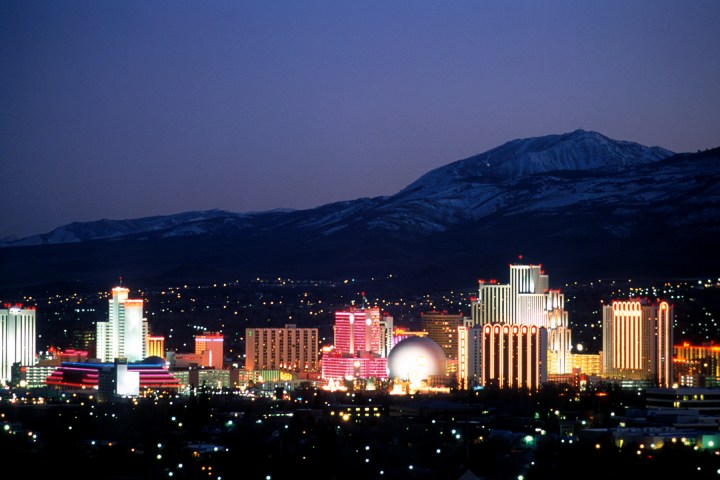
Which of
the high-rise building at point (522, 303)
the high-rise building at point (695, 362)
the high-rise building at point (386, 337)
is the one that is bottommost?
the high-rise building at point (695, 362)

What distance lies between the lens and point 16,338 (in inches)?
2899

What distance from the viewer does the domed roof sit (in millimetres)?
69562

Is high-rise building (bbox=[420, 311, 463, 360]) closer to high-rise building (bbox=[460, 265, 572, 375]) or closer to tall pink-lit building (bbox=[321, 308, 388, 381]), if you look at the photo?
high-rise building (bbox=[460, 265, 572, 375])

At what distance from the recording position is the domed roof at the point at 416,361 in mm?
69562

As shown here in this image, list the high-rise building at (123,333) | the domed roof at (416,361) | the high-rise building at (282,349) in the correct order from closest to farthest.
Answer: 1. the domed roof at (416,361)
2. the high-rise building at (123,333)
3. the high-rise building at (282,349)

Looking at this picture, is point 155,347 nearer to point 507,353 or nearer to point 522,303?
point 522,303

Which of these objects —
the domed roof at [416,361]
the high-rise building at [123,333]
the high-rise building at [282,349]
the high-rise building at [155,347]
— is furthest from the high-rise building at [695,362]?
the high-rise building at [155,347]

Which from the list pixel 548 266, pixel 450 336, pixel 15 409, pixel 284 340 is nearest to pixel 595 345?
pixel 450 336

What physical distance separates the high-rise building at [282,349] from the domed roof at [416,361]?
6.53 metres

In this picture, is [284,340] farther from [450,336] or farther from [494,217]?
[494,217]

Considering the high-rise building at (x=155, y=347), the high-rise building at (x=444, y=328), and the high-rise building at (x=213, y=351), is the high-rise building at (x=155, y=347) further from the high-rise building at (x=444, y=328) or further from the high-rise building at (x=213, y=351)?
the high-rise building at (x=444, y=328)

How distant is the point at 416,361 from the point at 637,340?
28.9 ft

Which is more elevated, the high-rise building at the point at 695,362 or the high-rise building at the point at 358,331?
the high-rise building at the point at 358,331

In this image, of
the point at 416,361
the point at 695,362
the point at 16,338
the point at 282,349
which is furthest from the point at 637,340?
the point at 16,338
